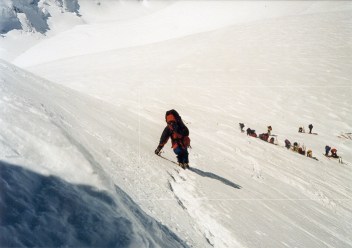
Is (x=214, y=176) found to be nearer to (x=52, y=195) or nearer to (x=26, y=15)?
(x=52, y=195)

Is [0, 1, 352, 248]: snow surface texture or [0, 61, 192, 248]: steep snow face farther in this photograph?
[0, 1, 352, 248]: snow surface texture

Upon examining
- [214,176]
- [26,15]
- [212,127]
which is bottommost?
[214,176]

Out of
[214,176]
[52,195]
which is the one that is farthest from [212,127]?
[52,195]

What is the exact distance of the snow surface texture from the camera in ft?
13.0

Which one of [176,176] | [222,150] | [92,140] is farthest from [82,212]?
[222,150]

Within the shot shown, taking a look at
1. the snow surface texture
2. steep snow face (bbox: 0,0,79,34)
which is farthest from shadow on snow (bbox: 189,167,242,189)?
steep snow face (bbox: 0,0,79,34)

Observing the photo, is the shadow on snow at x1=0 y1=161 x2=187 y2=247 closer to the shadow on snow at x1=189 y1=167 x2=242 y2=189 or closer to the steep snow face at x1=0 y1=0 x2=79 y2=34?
the shadow on snow at x1=189 y1=167 x2=242 y2=189

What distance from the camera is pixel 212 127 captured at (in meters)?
18.2

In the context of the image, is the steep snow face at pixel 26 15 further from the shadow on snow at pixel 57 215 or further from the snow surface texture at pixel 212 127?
the shadow on snow at pixel 57 215

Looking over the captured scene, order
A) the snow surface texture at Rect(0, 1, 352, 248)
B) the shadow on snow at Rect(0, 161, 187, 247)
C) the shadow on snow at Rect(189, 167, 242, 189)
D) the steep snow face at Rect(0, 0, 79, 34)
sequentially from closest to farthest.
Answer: the shadow on snow at Rect(0, 161, 187, 247) → the snow surface texture at Rect(0, 1, 352, 248) → the shadow on snow at Rect(189, 167, 242, 189) → the steep snow face at Rect(0, 0, 79, 34)

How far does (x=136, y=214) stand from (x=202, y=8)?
86.2 meters

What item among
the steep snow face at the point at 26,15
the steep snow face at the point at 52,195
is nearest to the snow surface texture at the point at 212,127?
the steep snow face at the point at 52,195

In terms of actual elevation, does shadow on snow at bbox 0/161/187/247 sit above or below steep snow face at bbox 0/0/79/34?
below

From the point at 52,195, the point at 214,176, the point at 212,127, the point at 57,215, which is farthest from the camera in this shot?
the point at 212,127
